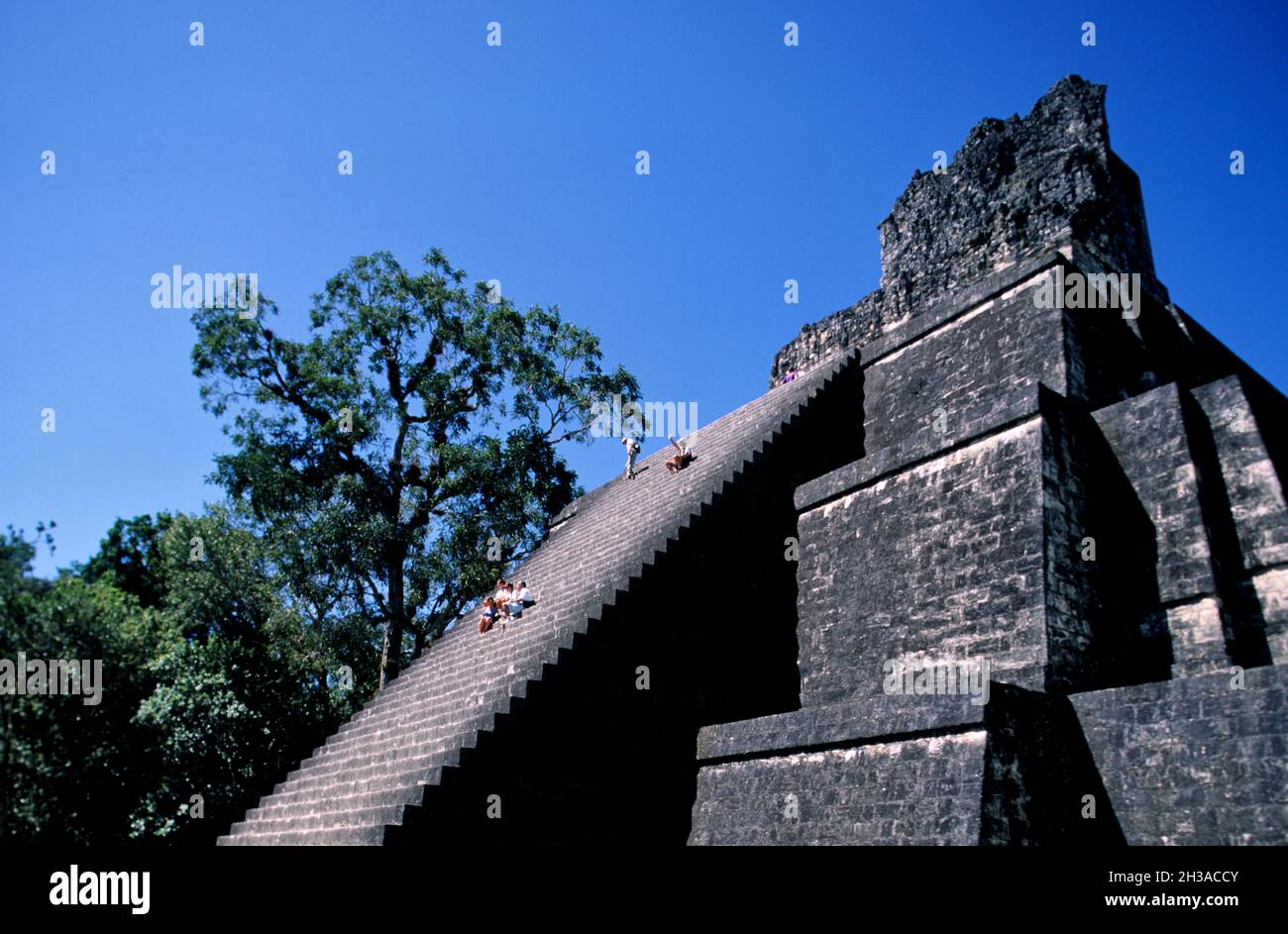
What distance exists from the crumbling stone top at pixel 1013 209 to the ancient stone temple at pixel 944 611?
44 millimetres

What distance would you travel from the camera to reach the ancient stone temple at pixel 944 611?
5.55 metres

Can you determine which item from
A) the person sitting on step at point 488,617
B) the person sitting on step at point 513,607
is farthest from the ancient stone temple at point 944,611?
the person sitting on step at point 513,607

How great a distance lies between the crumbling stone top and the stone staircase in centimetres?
158

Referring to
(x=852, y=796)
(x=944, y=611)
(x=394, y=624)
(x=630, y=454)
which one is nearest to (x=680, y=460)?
(x=630, y=454)

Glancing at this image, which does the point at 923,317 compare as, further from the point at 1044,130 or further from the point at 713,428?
the point at 713,428

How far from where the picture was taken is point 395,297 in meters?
18.7

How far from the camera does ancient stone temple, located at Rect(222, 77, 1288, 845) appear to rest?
5551 millimetres

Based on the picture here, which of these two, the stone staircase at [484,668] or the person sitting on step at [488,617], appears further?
the person sitting on step at [488,617]

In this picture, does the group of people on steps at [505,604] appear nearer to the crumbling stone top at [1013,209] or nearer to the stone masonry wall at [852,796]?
the stone masonry wall at [852,796]

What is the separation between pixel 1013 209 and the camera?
9984 millimetres
